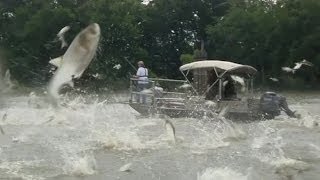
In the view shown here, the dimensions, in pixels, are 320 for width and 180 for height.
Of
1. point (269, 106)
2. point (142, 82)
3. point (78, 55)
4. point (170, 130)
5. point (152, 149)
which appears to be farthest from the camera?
point (142, 82)

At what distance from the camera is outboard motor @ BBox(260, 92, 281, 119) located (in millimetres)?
19031

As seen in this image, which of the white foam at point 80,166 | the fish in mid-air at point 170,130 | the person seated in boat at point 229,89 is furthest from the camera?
the person seated in boat at point 229,89

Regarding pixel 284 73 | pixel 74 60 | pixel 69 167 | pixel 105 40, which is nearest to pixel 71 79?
pixel 74 60

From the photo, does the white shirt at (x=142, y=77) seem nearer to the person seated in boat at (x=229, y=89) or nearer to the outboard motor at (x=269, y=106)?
the person seated in boat at (x=229, y=89)

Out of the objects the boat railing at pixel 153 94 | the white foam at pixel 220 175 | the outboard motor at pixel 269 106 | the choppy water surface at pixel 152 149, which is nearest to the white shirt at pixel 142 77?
the boat railing at pixel 153 94

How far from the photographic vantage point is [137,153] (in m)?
12.3

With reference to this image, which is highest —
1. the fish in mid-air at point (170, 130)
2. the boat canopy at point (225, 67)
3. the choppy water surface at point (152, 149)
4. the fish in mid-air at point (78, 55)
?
the fish in mid-air at point (78, 55)

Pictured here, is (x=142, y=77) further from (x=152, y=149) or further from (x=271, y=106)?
(x=152, y=149)

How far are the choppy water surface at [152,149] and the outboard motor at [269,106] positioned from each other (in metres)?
0.31

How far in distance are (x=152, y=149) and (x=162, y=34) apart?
124ft

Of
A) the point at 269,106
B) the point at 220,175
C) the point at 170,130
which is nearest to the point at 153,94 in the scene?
the point at 269,106

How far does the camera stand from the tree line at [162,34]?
132ft

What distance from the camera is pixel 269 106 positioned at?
62.7ft

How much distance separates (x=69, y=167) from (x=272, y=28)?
1411 inches
